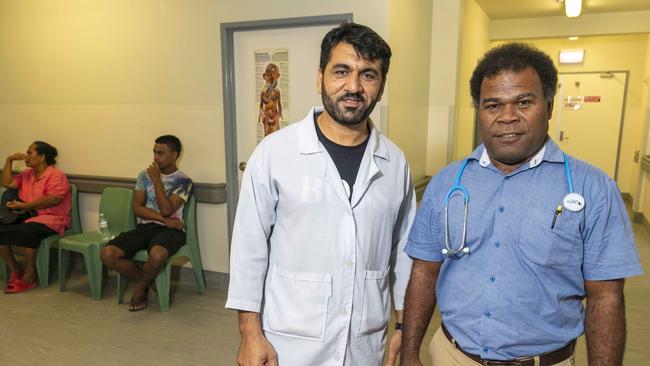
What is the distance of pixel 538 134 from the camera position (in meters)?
1.16

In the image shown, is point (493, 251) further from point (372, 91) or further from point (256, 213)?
point (256, 213)

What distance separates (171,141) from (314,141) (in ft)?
7.48

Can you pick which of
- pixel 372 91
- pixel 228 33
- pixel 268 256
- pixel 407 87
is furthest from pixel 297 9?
pixel 268 256

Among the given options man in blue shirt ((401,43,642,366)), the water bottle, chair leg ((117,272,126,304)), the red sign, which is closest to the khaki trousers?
man in blue shirt ((401,43,642,366))

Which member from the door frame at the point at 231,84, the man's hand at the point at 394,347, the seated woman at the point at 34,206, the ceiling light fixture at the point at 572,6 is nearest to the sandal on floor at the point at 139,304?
the door frame at the point at 231,84

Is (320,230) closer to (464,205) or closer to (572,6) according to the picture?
(464,205)

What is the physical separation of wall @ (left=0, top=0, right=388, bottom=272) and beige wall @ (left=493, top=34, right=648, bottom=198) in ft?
17.9

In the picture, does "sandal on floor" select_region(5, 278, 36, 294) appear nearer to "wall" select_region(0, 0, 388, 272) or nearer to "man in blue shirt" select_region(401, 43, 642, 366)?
"wall" select_region(0, 0, 388, 272)

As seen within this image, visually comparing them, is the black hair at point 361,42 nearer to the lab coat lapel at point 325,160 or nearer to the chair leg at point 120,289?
the lab coat lapel at point 325,160

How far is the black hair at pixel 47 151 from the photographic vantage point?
3.74 meters

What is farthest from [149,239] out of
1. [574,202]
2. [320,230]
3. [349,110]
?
[574,202]

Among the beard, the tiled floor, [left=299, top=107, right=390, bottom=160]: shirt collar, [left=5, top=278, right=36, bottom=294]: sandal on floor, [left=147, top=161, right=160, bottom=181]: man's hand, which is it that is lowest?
the tiled floor

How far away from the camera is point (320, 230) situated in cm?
137

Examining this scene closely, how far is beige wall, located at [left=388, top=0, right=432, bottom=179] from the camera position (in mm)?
2992
